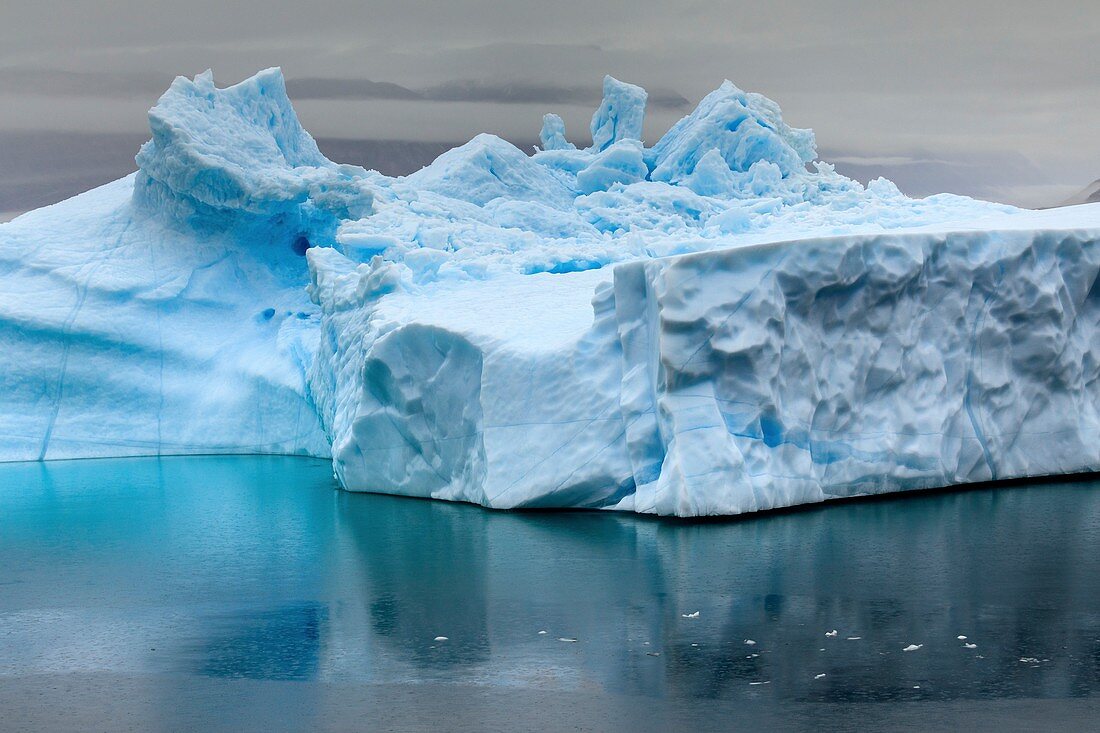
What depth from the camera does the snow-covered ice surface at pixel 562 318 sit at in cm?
973

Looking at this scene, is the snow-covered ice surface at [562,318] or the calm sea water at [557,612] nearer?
the calm sea water at [557,612]

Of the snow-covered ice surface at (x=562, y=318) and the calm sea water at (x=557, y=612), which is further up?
the snow-covered ice surface at (x=562, y=318)

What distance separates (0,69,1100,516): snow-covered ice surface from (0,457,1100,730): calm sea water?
556 mm

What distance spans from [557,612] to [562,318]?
15.4ft

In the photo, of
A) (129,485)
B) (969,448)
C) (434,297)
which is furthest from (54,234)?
(969,448)

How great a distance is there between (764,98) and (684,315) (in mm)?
11090

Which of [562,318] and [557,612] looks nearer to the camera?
→ [557,612]

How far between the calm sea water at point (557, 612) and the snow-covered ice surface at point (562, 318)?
56 cm

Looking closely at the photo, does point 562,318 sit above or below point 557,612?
above

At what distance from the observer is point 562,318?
1119 centimetres

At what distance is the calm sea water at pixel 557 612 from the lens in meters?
5.29

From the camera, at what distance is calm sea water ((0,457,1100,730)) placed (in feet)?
17.4

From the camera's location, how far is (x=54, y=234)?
1720cm

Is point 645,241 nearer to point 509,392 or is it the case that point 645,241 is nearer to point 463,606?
point 509,392
